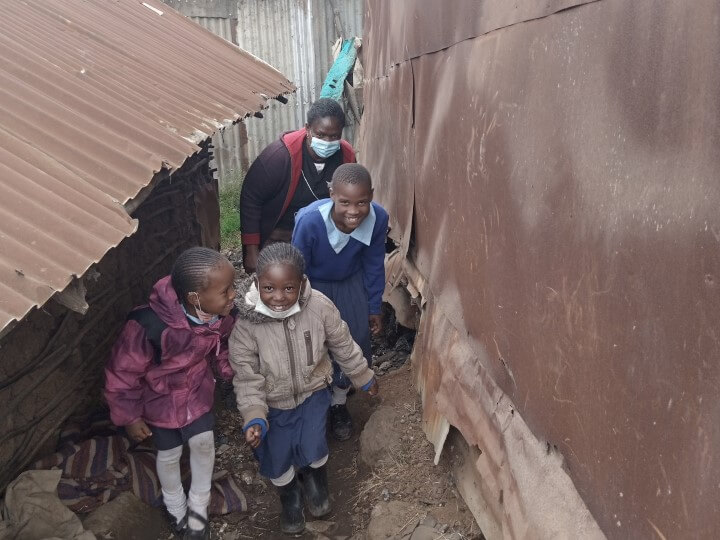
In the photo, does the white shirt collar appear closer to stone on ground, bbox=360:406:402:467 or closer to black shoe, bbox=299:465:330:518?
stone on ground, bbox=360:406:402:467

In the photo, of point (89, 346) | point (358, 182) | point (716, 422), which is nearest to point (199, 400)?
point (89, 346)

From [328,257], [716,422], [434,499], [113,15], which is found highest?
[113,15]

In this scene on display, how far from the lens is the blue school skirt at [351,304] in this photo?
3.68 metres

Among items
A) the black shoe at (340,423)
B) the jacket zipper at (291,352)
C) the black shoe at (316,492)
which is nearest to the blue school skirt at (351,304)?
the black shoe at (340,423)

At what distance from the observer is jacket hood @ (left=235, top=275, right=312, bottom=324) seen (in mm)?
2811

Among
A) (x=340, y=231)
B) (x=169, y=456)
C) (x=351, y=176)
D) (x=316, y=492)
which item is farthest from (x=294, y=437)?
(x=351, y=176)

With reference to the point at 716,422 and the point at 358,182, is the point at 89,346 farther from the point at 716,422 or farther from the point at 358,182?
the point at 716,422

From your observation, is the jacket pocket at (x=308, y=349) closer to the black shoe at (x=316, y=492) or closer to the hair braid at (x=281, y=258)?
the hair braid at (x=281, y=258)

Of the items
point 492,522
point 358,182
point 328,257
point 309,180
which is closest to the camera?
point 492,522

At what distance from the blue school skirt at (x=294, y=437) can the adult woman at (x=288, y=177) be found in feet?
4.31

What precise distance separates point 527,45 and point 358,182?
1.42m

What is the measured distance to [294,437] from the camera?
314 cm

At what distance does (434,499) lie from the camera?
3080 millimetres

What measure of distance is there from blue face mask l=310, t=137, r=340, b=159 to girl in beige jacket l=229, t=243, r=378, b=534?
137cm
